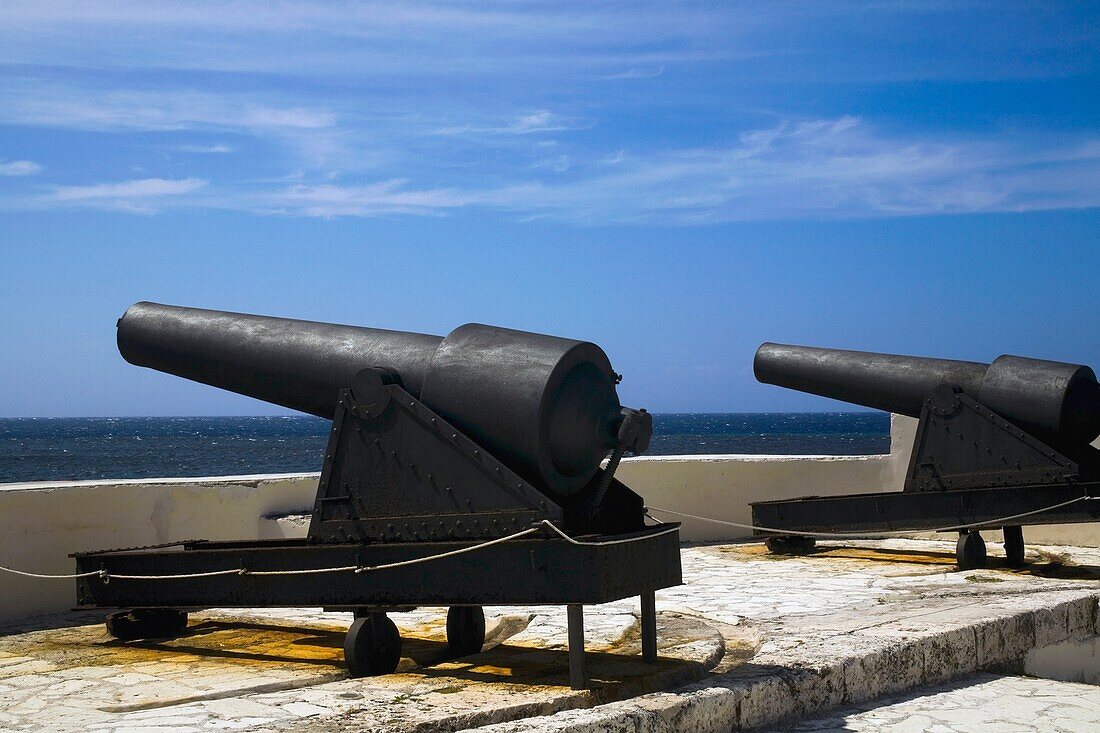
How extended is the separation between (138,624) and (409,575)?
1898 millimetres

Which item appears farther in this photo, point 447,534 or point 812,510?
point 812,510

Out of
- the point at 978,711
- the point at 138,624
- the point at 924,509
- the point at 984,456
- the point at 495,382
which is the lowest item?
the point at 978,711

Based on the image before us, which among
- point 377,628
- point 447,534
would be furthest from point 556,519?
point 377,628

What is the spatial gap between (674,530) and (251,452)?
6400cm

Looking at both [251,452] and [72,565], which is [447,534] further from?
[251,452]

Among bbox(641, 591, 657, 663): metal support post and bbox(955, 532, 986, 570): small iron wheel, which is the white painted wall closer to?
bbox(641, 591, 657, 663): metal support post

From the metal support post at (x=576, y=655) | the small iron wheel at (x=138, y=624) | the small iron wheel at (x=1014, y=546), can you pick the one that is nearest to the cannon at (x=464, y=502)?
the metal support post at (x=576, y=655)

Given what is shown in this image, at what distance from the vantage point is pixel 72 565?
22.9ft

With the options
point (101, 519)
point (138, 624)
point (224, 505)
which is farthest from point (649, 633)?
point (224, 505)

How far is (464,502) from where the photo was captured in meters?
4.61

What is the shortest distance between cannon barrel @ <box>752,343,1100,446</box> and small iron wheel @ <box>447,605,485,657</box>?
475cm

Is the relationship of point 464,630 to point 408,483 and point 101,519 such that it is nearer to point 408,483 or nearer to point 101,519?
point 408,483

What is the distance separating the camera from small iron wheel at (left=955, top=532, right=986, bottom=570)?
28.0 ft

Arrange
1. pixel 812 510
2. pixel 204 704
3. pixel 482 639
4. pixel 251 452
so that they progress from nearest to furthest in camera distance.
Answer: pixel 204 704, pixel 482 639, pixel 812 510, pixel 251 452
